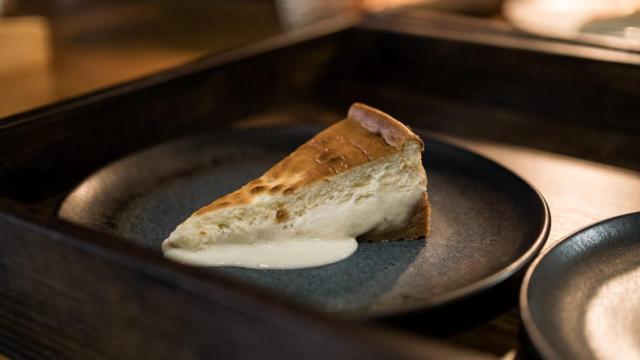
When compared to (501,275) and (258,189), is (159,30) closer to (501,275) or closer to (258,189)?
(258,189)

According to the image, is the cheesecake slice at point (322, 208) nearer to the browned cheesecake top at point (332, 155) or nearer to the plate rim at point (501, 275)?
the browned cheesecake top at point (332, 155)

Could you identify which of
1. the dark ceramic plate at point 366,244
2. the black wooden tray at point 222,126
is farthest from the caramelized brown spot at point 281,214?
the black wooden tray at point 222,126

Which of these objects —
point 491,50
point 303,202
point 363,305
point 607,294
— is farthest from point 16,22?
point 607,294

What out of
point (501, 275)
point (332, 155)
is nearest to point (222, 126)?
point (332, 155)

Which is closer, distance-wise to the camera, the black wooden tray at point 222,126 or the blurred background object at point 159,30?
the black wooden tray at point 222,126

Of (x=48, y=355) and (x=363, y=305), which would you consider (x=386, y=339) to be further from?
(x=48, y=355)

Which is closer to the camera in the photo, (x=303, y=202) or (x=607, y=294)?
(x=607, y=294)

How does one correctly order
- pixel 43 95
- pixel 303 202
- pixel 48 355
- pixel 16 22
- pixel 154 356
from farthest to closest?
pixel 16 22 < pixel 43 95 < pixel 303 202 < pixel 48 355 < pixel 154 356
